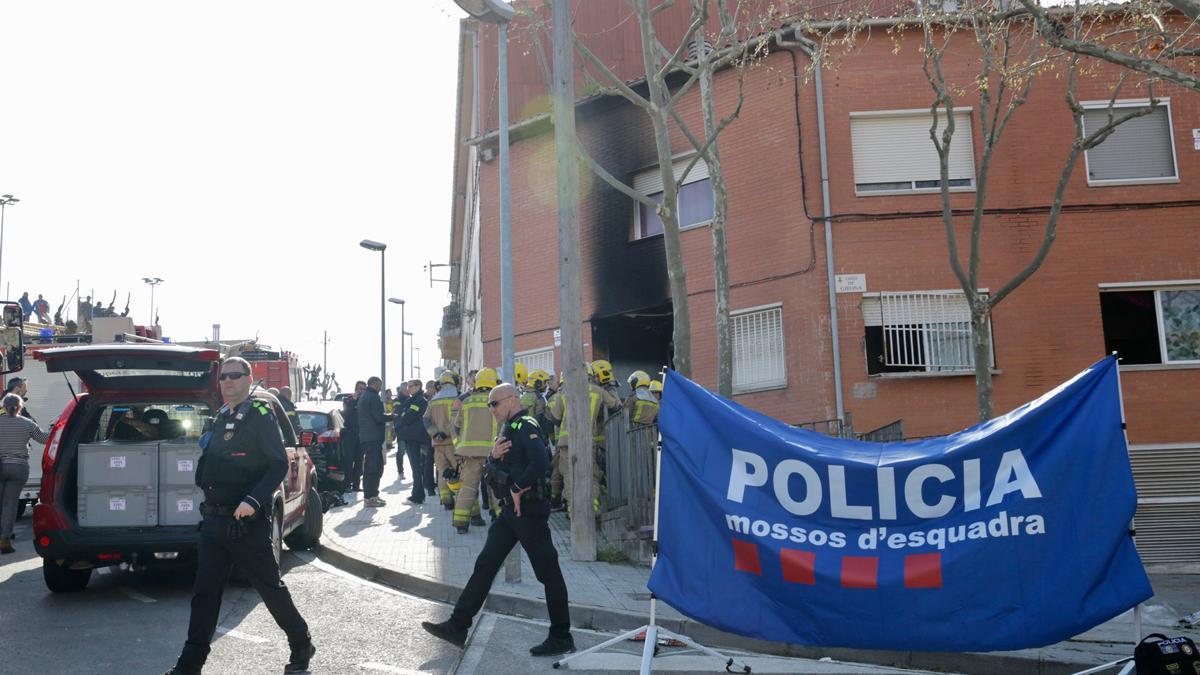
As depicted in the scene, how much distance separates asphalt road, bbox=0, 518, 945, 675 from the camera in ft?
22.0

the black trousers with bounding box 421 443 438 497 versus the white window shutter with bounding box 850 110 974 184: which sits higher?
the white window shutter with bounding box 850 110 974 184

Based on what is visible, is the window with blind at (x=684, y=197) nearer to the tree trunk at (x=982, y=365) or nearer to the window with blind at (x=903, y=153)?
the window with blind at (x=903, y=153)

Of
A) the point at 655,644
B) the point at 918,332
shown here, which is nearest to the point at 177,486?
the point at 655,644

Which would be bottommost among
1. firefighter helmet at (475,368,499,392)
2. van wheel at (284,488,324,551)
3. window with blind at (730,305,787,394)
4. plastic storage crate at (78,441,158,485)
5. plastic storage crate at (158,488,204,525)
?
van wheel at (284,488,324,551)

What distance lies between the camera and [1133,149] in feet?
48.8

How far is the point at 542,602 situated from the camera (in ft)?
28.2

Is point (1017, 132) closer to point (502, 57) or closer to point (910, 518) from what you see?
point (502, 57)

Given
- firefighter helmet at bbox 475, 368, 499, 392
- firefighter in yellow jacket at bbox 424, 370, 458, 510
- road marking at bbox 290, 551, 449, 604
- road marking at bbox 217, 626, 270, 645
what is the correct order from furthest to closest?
firefighter in yellow jacket at bbox 424, 370, 458, 510, firefighter helmet at bbox 475, 368, 499, 392, road marking at bbox 290, 551, 449, 604, road marking at bbox 217, 626, 270, 645

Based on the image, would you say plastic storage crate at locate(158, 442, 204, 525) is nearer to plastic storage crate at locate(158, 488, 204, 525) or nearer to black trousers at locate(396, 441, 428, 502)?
plastic storage crate at locate(158, 488, 204, 525)

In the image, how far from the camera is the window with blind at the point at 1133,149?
14.8 meters

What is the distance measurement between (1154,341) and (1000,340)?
2119 mm

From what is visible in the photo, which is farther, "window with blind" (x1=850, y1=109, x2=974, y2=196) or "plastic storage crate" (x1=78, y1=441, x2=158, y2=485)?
"window with blind" (x1=850, y1=109, x2=974, y2=196)

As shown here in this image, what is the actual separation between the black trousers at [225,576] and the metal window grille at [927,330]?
1018 centimetres

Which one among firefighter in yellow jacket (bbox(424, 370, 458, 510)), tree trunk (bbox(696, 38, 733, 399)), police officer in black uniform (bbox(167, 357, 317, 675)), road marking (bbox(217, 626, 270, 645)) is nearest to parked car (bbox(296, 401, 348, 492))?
firefighter in yellow jacket (bbox(424, 370, 458, 510))
